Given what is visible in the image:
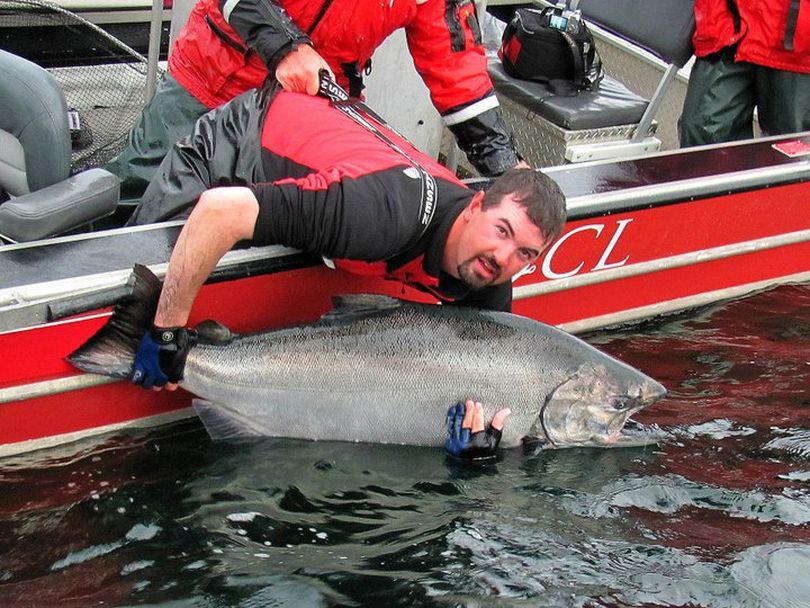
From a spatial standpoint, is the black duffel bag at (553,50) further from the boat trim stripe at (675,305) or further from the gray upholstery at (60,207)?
the gray upholstery at (60,207)

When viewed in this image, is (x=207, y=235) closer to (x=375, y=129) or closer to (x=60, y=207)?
(x=60, y=207)

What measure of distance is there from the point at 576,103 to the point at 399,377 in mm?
2660

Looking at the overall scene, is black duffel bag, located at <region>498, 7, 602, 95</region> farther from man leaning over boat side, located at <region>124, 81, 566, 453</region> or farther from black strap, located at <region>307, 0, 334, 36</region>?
man leaning over boat side, located at <region>124, 81, 566, 453</region>

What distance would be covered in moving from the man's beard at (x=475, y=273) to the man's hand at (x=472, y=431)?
1.45ft

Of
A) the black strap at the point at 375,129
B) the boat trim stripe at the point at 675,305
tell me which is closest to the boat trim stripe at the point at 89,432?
the black strap at the point at 375,129

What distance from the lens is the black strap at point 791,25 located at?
5.68 m

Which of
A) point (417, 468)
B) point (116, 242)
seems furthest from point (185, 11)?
point (417, 468)

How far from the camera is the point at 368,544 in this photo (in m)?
3.59

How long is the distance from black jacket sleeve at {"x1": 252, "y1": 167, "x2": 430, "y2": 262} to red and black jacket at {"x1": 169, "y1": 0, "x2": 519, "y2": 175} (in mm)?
868

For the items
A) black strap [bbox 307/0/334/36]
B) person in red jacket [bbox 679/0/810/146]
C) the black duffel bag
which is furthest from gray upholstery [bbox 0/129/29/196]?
person in red jacket [bbox 679/0/810/146]

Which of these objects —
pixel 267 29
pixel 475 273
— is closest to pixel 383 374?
pixel 475 273

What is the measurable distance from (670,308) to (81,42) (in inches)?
150

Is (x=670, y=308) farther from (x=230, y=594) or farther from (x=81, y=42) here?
(x=81, y=42)

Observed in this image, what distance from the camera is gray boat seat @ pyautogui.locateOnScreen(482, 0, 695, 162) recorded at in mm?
6074
